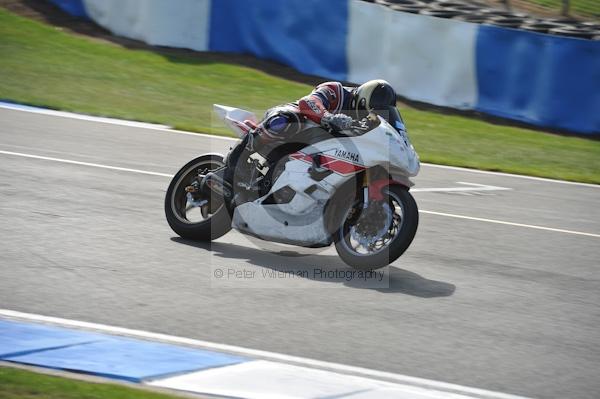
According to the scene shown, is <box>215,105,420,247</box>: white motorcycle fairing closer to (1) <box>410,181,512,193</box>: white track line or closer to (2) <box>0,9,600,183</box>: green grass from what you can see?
(1) <box>410,181,512,193</box>: white track line

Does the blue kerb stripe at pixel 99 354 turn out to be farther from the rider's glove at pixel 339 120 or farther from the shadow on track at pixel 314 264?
the rider's glove at pixel 339 120

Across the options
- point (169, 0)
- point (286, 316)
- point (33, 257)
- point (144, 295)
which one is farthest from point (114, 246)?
point (169, 0)

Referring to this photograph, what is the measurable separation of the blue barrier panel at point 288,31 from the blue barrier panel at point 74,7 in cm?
326

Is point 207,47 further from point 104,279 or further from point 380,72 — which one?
point 104,279

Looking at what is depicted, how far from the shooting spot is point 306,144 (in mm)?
7871

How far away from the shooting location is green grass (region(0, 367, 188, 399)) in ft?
15.8

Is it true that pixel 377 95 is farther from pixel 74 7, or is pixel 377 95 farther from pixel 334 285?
pixel 74 7

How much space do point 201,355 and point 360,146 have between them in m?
2.48

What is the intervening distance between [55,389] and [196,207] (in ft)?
12.1

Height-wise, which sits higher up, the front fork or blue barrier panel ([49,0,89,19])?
the front fork

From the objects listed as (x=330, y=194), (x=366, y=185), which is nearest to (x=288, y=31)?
(x=330, y=194)

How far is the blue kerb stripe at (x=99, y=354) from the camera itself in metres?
5.40

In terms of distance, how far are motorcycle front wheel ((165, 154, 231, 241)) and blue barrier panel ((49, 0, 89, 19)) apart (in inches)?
523

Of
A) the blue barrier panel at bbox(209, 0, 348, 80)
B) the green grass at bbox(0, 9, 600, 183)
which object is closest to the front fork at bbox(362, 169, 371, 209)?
the green grass at bbox(0, 9, 600, 183)
